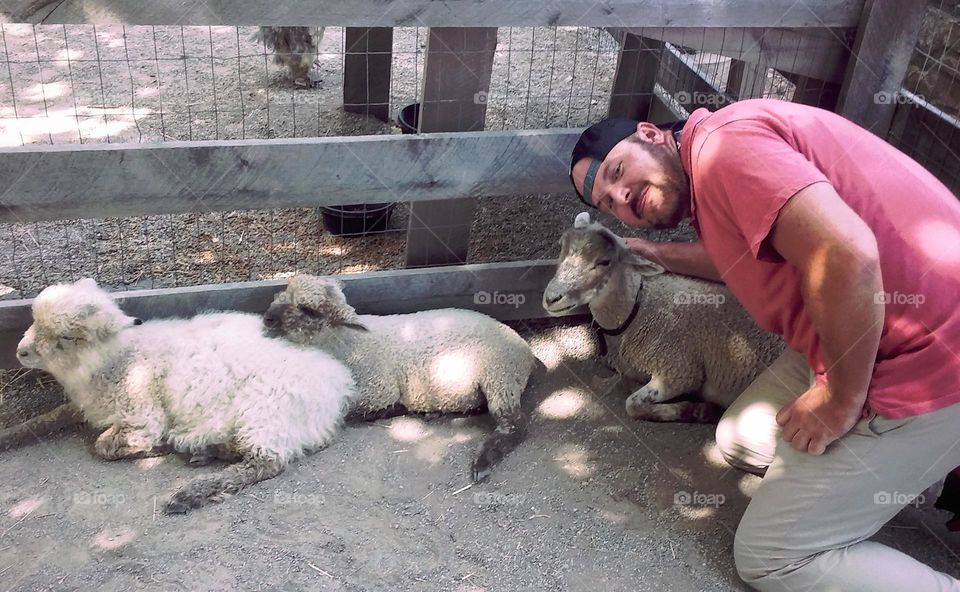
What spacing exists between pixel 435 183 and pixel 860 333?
2064mm

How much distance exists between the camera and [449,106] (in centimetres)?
403

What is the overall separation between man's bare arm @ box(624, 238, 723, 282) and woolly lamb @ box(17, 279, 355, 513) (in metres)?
1.68

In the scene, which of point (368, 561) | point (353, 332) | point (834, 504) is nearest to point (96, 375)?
point (353, 332)

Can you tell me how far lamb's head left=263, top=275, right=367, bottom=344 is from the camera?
3.95 metres


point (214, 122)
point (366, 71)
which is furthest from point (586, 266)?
point (214, 122)

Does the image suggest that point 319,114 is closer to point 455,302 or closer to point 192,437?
point 455,302

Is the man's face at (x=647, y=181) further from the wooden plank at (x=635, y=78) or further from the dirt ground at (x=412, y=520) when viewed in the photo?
the wooden plank at (x=635, y=78)

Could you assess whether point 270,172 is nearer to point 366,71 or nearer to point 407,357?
point 407,357

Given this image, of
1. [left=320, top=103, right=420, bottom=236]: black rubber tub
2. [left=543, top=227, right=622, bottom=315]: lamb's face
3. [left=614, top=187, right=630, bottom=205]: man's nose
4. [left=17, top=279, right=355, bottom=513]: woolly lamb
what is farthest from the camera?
[left=320, top=103, right=420, bottom=236]: black rubber tub

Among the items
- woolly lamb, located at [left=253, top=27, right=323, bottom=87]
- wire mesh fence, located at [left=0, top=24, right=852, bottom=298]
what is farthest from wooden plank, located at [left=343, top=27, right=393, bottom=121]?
woolly lamb, located at [left=253, top=27, right=323, bottom=87]

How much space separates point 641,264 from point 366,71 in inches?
124

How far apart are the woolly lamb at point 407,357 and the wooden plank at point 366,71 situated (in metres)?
2.75

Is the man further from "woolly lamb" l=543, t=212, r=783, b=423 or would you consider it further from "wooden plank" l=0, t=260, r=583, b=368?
"wooden plank" l=0, t=260, r=583, b=368

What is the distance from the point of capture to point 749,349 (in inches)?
166
